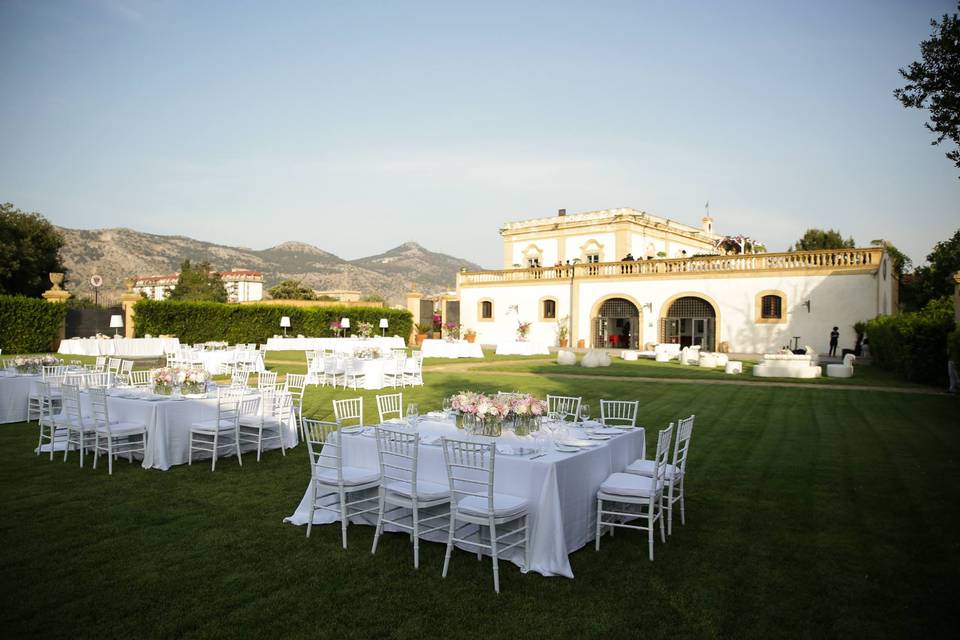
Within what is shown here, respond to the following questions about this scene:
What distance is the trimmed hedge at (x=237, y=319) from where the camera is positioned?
26562mm

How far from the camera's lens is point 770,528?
5.43 m

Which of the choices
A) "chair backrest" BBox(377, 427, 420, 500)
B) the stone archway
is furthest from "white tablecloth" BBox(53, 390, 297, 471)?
the stone archway

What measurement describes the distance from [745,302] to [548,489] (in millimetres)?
27865

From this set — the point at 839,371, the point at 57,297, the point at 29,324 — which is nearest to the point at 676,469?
the point at 839,371

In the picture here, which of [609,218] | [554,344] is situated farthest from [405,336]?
[609,218]

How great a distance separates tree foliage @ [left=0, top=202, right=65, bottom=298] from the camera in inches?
1404

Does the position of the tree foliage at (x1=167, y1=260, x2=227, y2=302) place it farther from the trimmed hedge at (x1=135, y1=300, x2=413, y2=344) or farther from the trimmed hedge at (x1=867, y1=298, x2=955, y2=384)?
the trimmed hedge at (x1=867, y1=298, x2=955, y2=384)

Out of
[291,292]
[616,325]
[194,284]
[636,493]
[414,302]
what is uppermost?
[194,284]

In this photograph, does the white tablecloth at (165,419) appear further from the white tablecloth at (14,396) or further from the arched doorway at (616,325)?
the arched doorway at (616,325)

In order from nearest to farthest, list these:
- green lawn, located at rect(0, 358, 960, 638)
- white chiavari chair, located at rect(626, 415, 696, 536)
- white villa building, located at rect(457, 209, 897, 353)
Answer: green lawn, located at rect(0, 358, 960, 638) < white chiavari chair, located at rect(626, 415, 696, 536) < white villa building, located at rect(457, 209, 897, 353)

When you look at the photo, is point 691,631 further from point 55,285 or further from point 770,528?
point 55,285

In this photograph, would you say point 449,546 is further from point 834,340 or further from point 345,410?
point 834,340

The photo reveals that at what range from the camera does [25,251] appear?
119 ft

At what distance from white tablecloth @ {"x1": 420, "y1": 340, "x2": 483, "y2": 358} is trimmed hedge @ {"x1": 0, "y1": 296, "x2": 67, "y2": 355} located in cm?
1413
